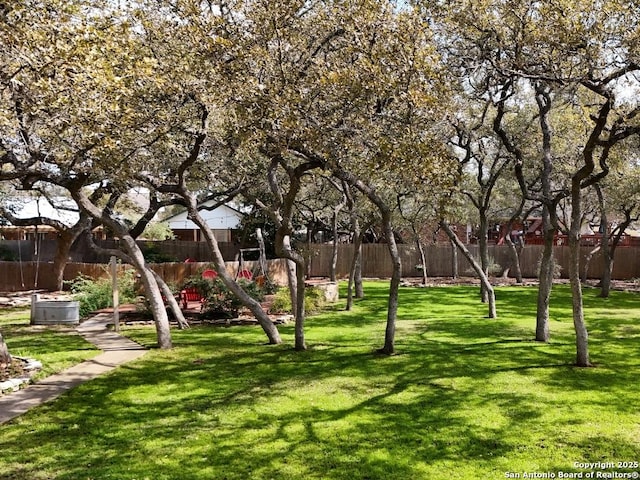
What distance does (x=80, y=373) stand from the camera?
8.95 meters

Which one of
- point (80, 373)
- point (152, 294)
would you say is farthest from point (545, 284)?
point (80, 373)

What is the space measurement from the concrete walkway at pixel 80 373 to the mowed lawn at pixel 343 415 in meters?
0.27

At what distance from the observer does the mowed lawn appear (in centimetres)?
530

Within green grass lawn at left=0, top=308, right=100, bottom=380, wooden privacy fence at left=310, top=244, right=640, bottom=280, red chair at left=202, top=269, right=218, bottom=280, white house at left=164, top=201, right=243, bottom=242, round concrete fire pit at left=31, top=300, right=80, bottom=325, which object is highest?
white house at left=164, top=201, right=243, bottom=242

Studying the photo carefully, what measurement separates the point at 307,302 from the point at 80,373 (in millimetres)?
8267

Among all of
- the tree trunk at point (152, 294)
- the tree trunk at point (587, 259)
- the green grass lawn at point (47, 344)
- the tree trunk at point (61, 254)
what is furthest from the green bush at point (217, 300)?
the tree trunk at point (587, 259)

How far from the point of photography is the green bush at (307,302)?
52.0 ft

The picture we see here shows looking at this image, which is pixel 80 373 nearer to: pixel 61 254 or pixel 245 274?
pixel 245 274

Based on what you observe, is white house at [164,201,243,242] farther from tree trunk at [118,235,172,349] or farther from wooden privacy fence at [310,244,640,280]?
tree trunk at [118,235,172,349]

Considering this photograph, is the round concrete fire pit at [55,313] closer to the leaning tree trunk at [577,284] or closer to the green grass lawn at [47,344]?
the green grass lawn at [47,344]

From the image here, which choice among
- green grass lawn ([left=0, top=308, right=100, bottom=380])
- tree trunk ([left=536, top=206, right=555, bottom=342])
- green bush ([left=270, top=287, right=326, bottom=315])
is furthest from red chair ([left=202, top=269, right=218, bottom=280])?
tree trunk ([left=536, top=206, right=555, bottom=342])

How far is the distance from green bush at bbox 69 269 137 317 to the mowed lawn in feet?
21.2

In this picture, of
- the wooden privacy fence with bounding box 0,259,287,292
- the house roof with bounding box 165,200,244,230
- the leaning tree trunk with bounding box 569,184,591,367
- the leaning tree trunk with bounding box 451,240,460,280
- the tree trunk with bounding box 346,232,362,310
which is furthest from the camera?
the house roof with bounding box 165,200,244,230

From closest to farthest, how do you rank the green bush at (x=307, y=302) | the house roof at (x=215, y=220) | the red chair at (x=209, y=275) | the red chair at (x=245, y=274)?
the green bush at (x=307, y=302) < the red chair at (x=209, y=275) < the red chair at (x=245, y=274) < the house roof at (x=215, y=220)
